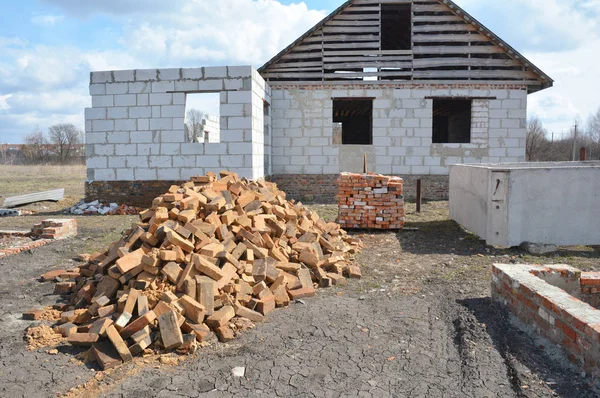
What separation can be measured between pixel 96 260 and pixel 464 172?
728 centimetres

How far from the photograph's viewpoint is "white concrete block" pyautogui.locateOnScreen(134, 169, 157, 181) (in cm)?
1284

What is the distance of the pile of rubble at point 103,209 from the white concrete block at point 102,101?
9.09 ft

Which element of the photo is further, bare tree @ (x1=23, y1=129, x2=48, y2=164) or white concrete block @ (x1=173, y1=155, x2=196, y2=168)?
bare tree @ (x1=23, y1=129, x2=48, y2=164)

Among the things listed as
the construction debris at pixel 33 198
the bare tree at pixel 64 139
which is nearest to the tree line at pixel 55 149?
the bare tree at pixel 64 139

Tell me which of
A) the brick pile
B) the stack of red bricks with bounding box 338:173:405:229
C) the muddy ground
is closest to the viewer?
the muddy ground

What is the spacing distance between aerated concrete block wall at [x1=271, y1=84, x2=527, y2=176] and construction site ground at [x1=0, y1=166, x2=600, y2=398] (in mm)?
9564

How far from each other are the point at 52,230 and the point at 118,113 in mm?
4873

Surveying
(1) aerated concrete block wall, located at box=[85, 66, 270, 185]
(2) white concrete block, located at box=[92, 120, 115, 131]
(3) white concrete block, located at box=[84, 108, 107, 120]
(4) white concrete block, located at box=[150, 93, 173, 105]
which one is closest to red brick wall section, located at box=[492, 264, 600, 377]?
(1) aerated concrete block wall, located at box=[85, 66, 270, 185]

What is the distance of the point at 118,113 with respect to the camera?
1277 centimetres

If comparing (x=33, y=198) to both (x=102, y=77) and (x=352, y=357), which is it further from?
(x=352, y=357)

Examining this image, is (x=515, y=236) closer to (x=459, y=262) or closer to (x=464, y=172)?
(x=459, y=262)

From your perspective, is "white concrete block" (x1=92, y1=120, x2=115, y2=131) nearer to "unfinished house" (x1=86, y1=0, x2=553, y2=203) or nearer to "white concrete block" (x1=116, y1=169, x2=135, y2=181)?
"white concrete block" (x1=116, y1=169, x2=135, y2=181)

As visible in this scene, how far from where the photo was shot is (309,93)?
50.6 feet

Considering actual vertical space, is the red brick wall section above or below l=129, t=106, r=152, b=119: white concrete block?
below
